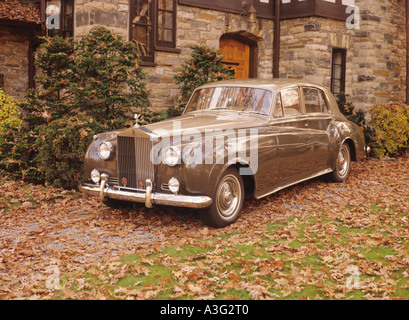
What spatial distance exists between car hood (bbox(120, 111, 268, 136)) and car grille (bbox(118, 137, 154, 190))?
11cm

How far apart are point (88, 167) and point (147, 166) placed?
99 cm

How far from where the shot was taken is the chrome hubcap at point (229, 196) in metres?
5.16

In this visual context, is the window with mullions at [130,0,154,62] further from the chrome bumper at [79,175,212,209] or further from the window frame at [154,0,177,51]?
the chrome bumper at [79,175,212,209]

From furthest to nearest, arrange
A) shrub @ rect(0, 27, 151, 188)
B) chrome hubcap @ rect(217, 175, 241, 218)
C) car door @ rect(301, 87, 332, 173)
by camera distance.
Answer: shrub @ rect(0, 27, 151, 188), car door @ rect(301, 87, 332, 173), chrome hubcap @ rect(217, 175, 241, 218)

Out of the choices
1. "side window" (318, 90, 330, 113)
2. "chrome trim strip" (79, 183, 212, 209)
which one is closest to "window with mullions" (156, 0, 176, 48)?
"side window" (318, 90, 330, 113)

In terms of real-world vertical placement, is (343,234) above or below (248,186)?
below

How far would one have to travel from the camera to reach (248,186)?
568 cm

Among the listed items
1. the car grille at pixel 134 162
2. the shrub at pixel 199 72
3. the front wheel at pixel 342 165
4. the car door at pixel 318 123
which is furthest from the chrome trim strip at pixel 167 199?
the shrub at pixel 199 72

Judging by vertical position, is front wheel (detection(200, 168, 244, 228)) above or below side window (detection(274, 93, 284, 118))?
below

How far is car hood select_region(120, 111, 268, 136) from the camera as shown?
5.18 meters

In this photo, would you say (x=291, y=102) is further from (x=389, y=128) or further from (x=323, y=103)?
(x=389, y=128)

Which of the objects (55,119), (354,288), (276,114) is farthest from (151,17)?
(354,288)

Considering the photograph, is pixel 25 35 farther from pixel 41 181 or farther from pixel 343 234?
pixel 343 234

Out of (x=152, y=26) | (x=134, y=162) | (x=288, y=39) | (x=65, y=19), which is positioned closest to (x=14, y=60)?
(x=65, y=19)
